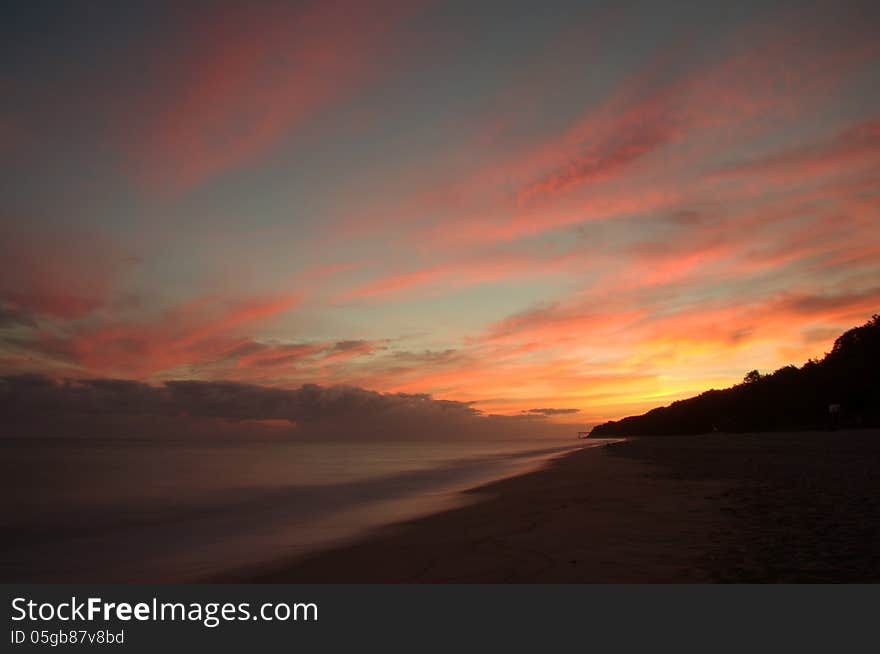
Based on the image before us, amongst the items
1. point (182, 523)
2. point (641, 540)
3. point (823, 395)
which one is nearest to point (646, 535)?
point (641, 540)

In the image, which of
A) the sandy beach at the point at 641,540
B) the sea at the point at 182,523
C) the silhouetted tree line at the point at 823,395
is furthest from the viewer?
the silhouetted tree line at the point at 823,395

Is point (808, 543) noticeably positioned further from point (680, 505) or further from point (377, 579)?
point (377, 579)

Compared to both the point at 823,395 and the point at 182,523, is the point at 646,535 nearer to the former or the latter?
the point at 182,523

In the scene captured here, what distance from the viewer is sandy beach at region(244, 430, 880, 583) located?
23.1ft

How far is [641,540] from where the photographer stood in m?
8.96

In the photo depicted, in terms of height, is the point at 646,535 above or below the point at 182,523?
above

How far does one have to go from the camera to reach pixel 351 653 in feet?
17.9

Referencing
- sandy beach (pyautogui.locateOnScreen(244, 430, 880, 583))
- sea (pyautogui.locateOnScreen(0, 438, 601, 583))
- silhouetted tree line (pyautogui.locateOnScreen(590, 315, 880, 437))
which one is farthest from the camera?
silhouetted tree line (pyautogui.locateOnScreen(590, 315, 880, 437))

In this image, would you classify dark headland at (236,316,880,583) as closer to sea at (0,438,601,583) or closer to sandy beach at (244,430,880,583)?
sandy beach at (244,430,880,583)

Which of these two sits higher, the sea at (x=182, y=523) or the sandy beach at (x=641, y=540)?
the sandy beach at (x=641, y=540)

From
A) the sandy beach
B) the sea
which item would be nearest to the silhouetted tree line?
the sandy beach

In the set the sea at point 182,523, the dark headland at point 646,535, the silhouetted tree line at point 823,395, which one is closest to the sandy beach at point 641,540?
the dark headland at point 646,535

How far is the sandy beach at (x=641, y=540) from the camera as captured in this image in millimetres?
7055

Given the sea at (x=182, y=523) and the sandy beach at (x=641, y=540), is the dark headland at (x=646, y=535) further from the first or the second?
the sea at (x=182, y=523)
